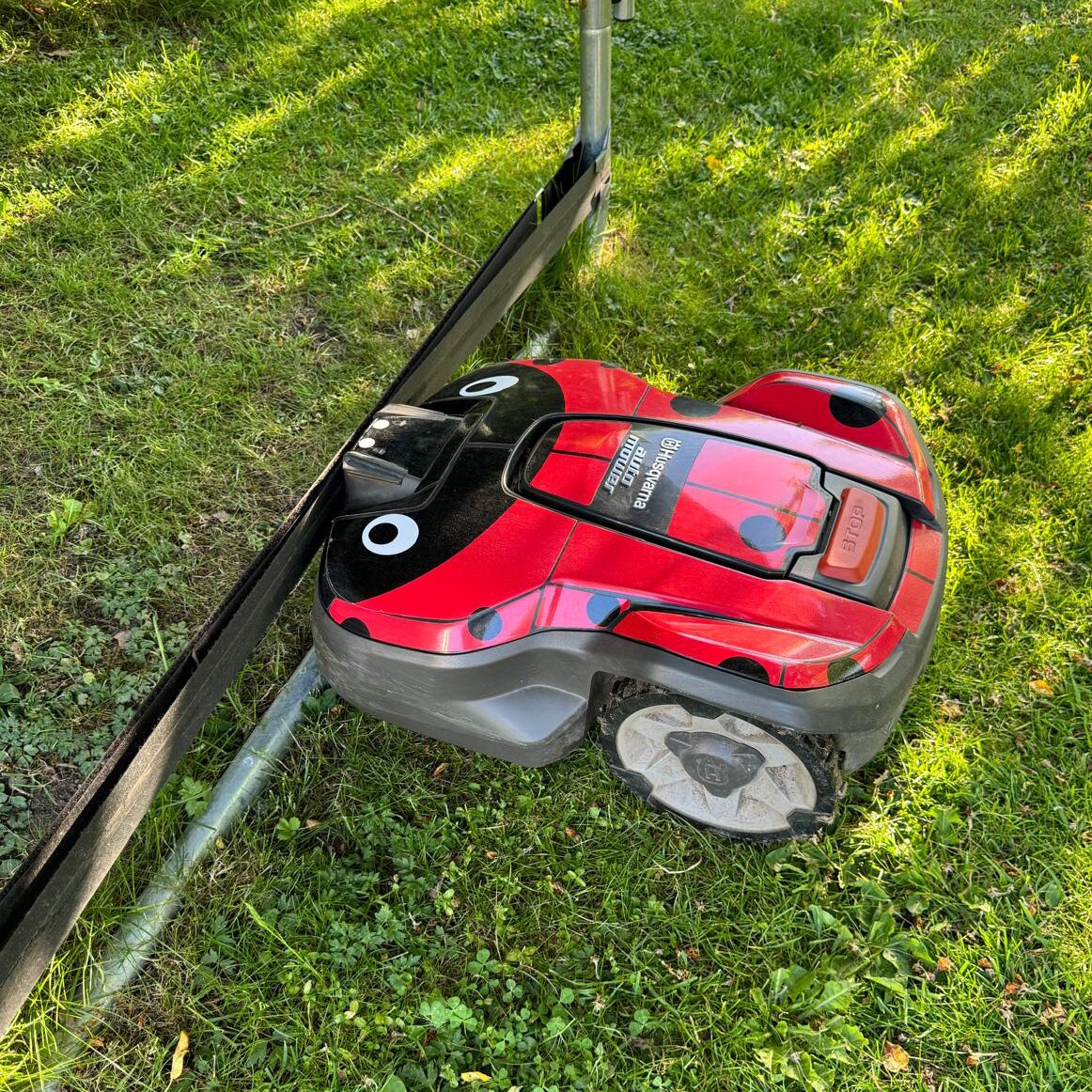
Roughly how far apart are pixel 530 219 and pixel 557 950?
6.12 ft

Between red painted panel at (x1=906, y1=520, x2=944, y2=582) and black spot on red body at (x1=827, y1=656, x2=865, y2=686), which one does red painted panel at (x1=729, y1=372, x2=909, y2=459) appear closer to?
red painted panel at (x1=906, y1=520, x2=944, y2=582)

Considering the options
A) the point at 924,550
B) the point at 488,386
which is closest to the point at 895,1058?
the point at 924,550

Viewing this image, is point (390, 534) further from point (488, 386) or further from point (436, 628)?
point (488, 386)

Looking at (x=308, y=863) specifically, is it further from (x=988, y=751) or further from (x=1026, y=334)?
(x=1026, y=334)

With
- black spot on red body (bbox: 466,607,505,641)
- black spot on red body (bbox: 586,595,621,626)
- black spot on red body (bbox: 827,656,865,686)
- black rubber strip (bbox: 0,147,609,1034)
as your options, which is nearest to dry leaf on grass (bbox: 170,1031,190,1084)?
black rubber strip (bbox: 0,147,609,1034)

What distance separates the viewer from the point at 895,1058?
174 cm

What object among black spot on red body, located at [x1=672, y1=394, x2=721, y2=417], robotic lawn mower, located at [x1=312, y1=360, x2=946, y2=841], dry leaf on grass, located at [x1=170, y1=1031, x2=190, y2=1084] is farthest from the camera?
black spot on red body, located at [x1=672, y1=394, x2=721, y2=417]

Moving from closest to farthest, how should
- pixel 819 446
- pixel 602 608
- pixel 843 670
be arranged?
pixel 843 670, pixel 602 608, pixel 819 446

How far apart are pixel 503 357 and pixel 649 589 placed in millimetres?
1453

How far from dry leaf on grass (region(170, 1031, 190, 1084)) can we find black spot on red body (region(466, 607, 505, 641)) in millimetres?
956

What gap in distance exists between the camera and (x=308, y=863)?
1.98m

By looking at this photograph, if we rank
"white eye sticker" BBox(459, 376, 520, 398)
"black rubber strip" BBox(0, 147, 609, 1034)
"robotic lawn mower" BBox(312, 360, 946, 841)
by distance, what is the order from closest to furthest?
"black rubber strip" BBox(0, 147, 609, 1034) < "robotic lawn mower" BBox(312, 360, 946, 841) < "white eye sticker" BBox(459, 376, 520, 398)

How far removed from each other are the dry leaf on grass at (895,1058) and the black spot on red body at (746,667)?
0.79m

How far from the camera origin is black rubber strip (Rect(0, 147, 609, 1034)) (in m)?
1.54
